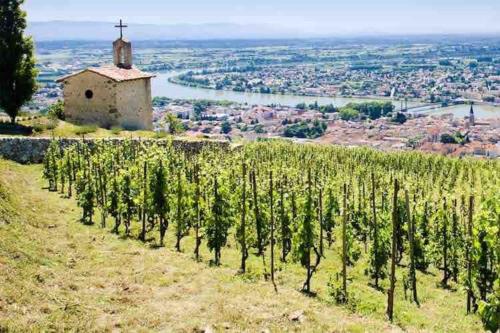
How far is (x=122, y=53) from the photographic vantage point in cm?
3731

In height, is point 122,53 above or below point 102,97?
above

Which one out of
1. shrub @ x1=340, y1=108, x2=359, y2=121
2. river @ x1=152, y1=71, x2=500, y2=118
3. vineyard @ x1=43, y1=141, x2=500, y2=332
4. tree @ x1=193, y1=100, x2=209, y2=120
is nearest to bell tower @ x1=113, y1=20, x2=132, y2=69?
vineyard @ x1=43, y1=141, x2=500, y2=332

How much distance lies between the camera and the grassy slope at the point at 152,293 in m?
9.68

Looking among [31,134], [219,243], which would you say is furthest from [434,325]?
[31,134]

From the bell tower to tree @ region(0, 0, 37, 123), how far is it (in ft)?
28.9

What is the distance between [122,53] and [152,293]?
28.9 meters

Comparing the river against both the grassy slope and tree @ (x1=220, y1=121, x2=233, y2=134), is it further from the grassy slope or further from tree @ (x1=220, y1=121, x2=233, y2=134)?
the grassy slope

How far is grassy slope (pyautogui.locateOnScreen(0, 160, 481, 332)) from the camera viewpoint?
9680 mm

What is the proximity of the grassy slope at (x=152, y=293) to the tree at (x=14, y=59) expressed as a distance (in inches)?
562

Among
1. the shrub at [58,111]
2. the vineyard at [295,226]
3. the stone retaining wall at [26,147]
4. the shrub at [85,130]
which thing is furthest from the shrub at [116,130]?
the vineyard at [295,226]

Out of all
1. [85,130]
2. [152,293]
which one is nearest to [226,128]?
[85,130]

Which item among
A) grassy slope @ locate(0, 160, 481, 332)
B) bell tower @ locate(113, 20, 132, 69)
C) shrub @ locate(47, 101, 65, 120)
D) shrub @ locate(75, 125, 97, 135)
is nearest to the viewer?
grassy slope @ locate(0, 160, 481, 332)

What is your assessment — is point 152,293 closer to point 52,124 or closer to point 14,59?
point 14,59

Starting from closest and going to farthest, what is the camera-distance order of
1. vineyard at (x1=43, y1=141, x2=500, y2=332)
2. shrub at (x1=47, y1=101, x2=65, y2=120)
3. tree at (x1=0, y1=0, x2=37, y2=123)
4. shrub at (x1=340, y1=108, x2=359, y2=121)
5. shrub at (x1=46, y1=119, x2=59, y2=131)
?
vineyard at (x1=43, y1=141, x2=500, y2=332) → tree at (x1=0, y1=0, x2=37, y2=123) → shrub at (x1=46, y1=119, x2=59, y2=131) → shrub at (x1=47, y1=101, x2=65, y2=120) → shrub at (x1=340, y1=108, x2=359, y2=121)
